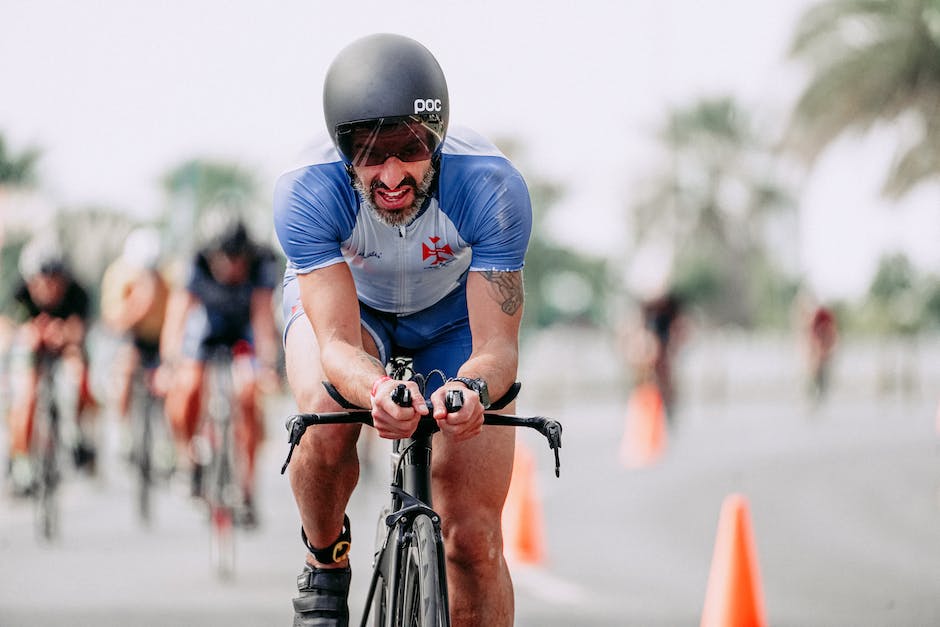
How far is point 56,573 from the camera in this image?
8.70 metres

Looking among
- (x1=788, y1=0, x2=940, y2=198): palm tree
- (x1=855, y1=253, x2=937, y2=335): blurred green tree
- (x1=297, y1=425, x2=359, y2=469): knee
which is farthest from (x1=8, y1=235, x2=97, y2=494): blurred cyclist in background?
(x1=855, y1=253, x2=937, y2=335): blurred green tree

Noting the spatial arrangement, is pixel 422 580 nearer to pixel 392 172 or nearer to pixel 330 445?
pixel 330 445

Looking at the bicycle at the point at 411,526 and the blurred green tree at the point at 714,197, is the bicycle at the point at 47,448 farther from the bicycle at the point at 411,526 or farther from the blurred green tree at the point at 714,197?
the blurred green tree at the point at 714,197

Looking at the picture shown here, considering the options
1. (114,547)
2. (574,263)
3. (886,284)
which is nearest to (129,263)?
(114,547)

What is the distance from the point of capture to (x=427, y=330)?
471cm

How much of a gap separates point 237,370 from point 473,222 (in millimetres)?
5727

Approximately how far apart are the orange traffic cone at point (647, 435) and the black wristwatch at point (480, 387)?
493 inches

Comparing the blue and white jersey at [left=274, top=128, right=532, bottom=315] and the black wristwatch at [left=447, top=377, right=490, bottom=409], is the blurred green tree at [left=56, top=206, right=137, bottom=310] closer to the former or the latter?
the blue and white jersey at [left=274, top=128, right=532, bottom=315]

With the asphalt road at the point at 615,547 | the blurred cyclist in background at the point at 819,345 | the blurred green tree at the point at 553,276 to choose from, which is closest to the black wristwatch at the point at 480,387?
the asphalt road at the point at 615,547

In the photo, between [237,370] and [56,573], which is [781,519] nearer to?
[237,370]

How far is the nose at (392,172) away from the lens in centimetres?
396

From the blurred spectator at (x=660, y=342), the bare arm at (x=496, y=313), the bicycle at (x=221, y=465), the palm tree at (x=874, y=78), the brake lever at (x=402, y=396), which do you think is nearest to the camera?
the brake lever at (x=402, y=396)

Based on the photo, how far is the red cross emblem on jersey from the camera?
4.32 meters

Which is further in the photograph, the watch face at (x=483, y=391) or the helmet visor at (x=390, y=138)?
the helmet visor at (x=390, y=138)
